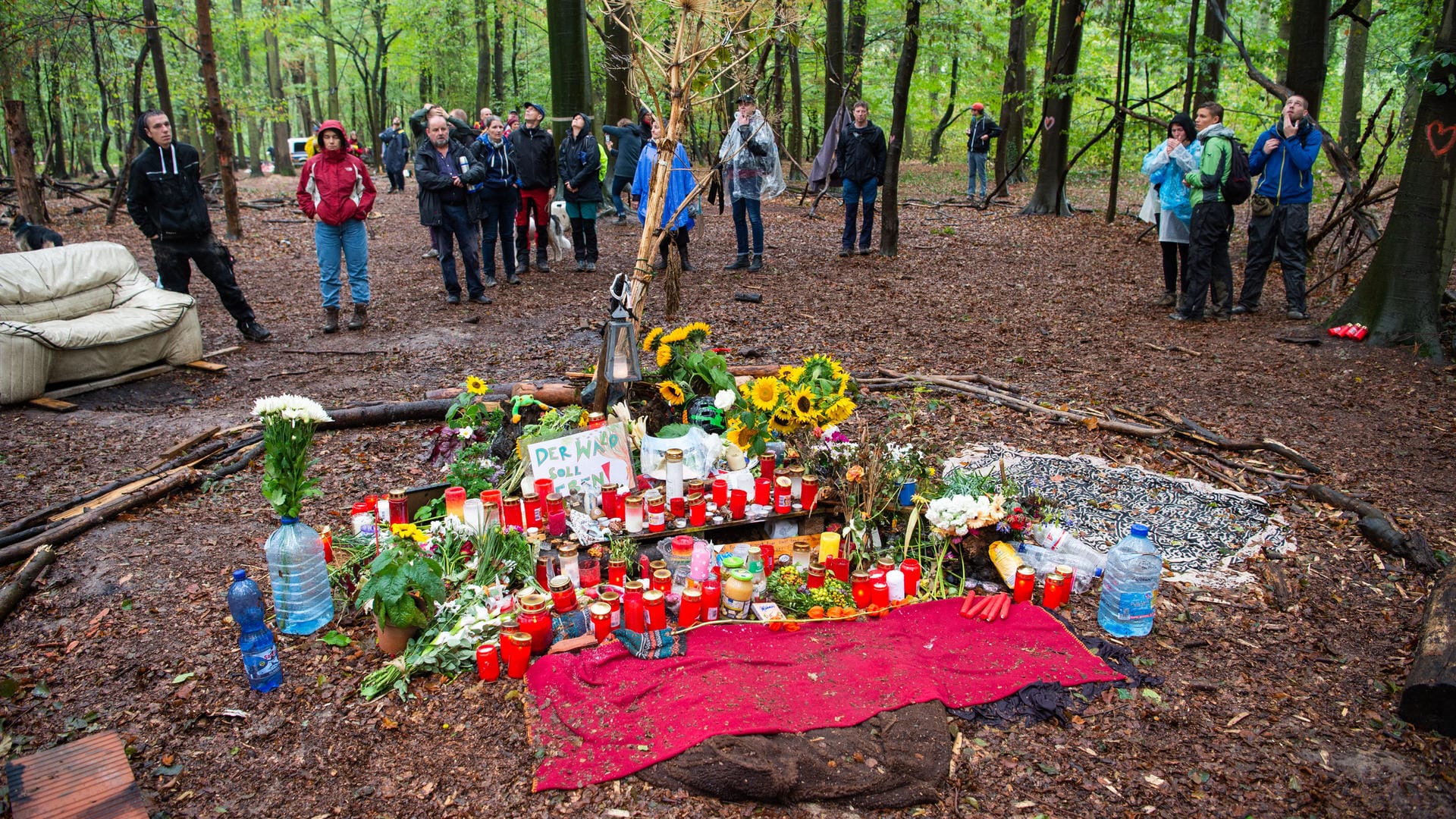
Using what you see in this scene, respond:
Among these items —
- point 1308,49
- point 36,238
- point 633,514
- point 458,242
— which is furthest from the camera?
point 1308,49

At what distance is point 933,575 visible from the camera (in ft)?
13.1

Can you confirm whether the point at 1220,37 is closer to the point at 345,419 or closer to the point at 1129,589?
the point at 1129,589

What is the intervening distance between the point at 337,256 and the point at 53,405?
2601 mm

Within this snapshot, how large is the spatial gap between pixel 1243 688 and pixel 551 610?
2.74 meters

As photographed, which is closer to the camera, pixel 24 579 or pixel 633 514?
pixel 24 579

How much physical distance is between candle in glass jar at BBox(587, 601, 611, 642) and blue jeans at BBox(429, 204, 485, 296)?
6.12m

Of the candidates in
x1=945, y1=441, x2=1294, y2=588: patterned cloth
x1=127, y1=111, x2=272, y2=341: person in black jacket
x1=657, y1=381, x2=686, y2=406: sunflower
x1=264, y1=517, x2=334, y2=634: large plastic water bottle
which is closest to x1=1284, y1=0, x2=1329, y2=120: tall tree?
x1=945, y1=441, x2=1294, y2=588: patterned cloth

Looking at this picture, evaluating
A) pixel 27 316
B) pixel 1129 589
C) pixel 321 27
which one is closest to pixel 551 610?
pixel 1129 589

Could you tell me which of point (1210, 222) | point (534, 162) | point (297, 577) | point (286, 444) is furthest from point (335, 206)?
point (1210, 222)

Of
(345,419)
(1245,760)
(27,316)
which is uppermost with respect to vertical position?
(27,316)

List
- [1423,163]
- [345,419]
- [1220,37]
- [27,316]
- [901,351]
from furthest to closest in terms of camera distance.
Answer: [1220,37]
[901,351]
[1423,163]
[27,316]
[345,419]

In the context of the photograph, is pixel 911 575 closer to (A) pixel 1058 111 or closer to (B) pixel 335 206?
(B) pixel 335 206

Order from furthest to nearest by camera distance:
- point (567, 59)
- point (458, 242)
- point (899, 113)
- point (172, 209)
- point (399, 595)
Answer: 1. point (567, 59)
2. point (899, 113)
3. point (458, 242)
4. point (172, 209)
5. point (399, 595)

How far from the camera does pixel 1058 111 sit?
13.2 metres
